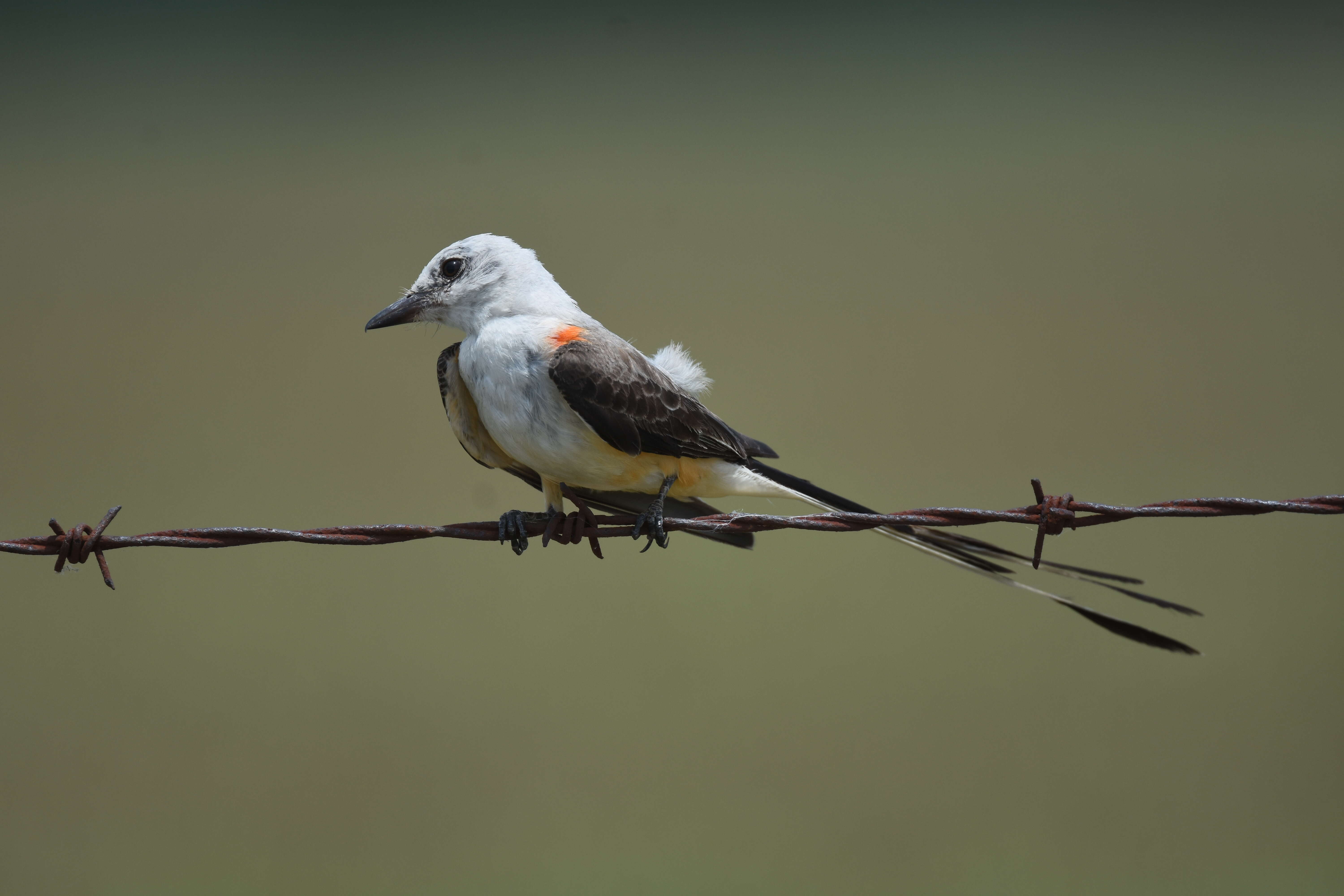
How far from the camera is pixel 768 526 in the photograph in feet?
7.93

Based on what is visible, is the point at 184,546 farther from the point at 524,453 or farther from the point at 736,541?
the point at 736,541

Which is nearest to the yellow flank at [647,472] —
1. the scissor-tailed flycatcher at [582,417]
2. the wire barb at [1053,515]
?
the scissor-tailed flycatcher at [582,417]

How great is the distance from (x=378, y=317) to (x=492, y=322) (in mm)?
389

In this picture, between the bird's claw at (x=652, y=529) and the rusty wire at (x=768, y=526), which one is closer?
the rusty wire at (x=768, y=526)

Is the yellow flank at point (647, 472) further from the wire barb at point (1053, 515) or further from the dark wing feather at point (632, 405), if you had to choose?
the wire barb at point (1053, 515)

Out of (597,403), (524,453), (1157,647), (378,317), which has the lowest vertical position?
(1157,647)

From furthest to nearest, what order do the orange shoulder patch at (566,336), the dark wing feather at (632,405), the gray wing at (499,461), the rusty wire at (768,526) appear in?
the gray wing at (499,461) < the orange shoulder patch at (566,336) < the dark wing feather at (632,405) < the rusty wire at (768,526)

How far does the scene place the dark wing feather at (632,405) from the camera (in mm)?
2822

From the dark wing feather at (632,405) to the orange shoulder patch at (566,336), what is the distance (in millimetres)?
16

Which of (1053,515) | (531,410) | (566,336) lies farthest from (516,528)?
(1053,515)

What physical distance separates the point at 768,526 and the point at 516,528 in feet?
2.86

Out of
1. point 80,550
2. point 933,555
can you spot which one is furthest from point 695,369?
point 80,550

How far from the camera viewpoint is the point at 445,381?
3.13 metres

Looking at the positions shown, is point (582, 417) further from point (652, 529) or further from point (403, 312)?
point (403, 312)
